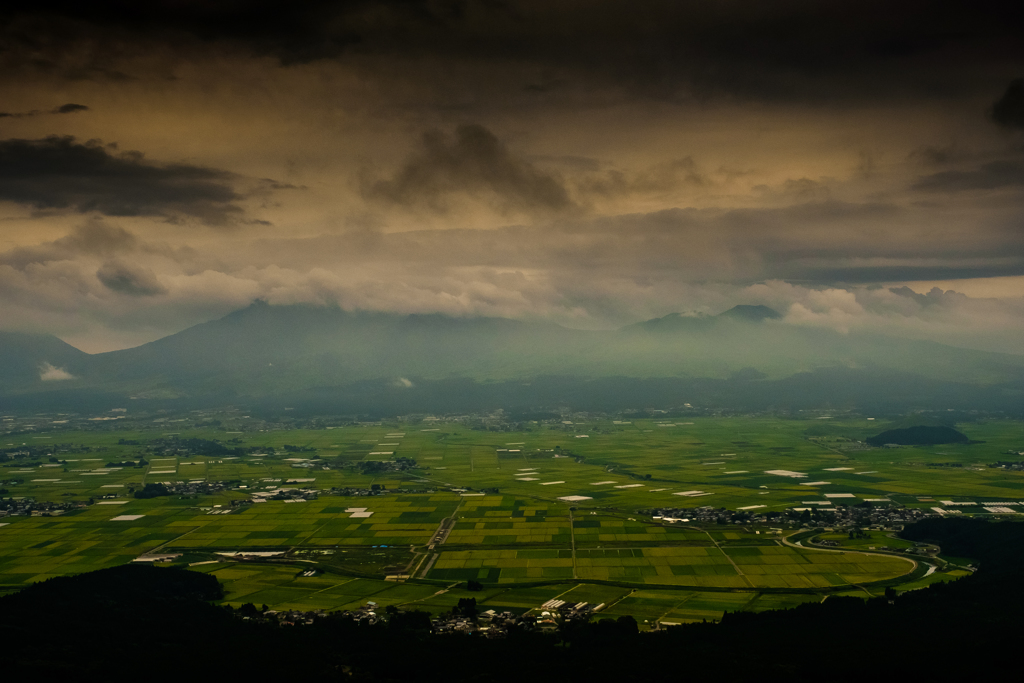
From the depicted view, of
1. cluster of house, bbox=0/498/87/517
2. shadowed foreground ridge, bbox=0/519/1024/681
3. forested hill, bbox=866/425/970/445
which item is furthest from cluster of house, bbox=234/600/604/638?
forested hill, bbox=866/425/970/445

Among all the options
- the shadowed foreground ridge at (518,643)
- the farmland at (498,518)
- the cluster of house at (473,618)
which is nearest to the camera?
the shadowed foreground ridge at (518,643)

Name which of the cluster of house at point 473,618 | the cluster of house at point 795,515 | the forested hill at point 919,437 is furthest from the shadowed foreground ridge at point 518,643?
the forested hill at point 919,437

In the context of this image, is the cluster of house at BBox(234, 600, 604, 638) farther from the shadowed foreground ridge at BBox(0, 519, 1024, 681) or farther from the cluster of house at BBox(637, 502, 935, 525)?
the cluster of house at BBox(637, 502, 935, 525)

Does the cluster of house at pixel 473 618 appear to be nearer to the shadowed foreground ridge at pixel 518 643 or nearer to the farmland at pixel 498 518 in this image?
the shadowed foreground ridge at pixel 518 643

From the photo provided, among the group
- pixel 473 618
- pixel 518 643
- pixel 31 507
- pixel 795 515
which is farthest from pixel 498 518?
pixel 31 507

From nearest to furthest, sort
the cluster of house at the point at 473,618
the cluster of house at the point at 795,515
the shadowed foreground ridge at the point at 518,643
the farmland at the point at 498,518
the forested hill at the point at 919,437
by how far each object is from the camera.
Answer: the shadowed foreground ridge at the point at 518,643, the cluster of house at the point at 473,618, the farmland at the point at 498,518, the cluster of house at the point at 795,515, the forested hill at the point at 919,437

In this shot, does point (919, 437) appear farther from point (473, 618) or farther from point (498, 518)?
point (473, 618)

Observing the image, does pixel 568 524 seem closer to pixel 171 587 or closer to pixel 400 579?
pixel 400 579
